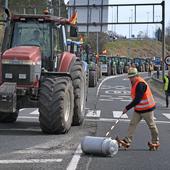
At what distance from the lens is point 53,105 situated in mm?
13578

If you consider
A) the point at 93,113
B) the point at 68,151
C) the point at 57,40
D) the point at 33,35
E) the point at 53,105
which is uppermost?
the point at 33,35

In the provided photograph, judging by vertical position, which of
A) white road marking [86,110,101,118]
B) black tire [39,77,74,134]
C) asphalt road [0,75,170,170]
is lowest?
white road marking [86,110,101,118]

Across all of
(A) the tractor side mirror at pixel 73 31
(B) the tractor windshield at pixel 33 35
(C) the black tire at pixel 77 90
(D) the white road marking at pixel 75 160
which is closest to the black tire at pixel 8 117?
(C) the black tire at pixel 77 90

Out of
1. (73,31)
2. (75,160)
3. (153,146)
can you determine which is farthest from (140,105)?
(73,31)

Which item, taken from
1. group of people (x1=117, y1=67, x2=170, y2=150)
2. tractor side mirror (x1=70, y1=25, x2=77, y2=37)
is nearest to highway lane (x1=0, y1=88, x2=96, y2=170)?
group of people (x1=117, y1=67, x2=170, y2=150)

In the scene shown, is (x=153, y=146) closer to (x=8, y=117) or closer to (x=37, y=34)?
(x=37, y=34)

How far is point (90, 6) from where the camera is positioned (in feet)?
156

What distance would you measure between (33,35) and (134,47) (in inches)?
5535

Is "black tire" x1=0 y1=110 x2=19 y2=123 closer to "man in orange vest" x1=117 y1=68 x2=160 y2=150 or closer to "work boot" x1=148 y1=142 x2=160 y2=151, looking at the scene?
"man in orange vest" x1=117 y1=68 x2=160 y2=150

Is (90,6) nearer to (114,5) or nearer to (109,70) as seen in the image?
(114,5)

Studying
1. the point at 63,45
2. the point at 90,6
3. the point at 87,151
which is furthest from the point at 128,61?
the point at 87,151

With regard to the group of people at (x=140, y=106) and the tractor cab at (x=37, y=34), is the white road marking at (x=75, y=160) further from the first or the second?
the tractor cab at (x=37, y=34)

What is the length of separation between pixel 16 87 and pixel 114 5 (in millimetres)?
32266

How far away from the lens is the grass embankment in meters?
141
